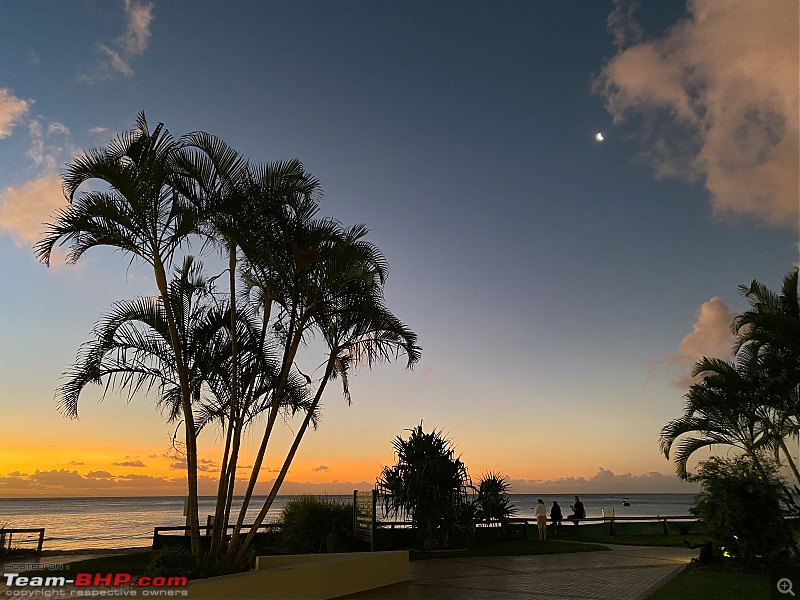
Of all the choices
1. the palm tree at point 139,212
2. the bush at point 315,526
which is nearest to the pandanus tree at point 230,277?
the palm tree at point 139,212

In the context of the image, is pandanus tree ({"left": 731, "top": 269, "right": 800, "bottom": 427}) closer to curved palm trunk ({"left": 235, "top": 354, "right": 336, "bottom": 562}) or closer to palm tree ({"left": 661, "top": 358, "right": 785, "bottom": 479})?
palm tree ({"left": 661, "top": 358, "right": 785, "bottom": 479})

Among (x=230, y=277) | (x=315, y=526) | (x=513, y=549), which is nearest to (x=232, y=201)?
(x=230, y=277)

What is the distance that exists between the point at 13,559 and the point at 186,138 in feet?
36.5

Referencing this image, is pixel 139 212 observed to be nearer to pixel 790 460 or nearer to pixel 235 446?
pixel 235 446

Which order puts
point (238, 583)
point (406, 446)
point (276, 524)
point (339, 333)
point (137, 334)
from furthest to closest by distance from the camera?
1. point (406, 446)
2. point (276, 524)
3. point (339, 333)
4. point (137, 334)
5. point (238, 583)

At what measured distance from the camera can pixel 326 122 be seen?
15.6 meters

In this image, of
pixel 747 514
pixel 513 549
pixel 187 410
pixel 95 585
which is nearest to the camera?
pixel 95 585

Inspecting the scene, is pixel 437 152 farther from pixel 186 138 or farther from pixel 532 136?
pixel 186 138

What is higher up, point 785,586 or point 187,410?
point 187,410

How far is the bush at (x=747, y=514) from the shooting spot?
37.6 feet

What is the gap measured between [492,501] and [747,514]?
8.59 meters

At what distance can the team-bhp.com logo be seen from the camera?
747 centimetres

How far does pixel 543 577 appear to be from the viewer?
1243cm

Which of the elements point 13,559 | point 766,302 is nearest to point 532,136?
Answer: point 766,302
